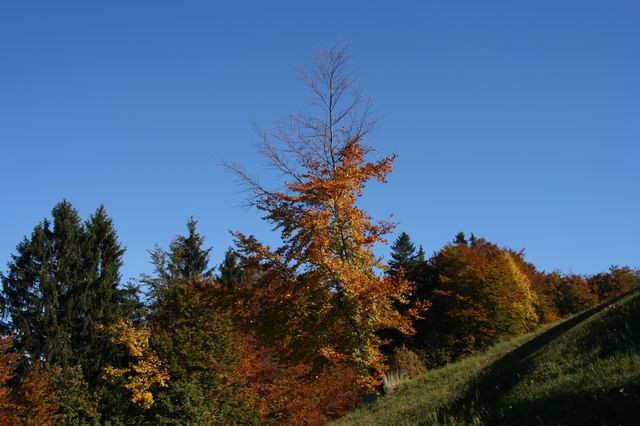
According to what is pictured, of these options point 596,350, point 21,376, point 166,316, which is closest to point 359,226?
point 596,350

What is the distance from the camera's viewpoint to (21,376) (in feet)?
100.0

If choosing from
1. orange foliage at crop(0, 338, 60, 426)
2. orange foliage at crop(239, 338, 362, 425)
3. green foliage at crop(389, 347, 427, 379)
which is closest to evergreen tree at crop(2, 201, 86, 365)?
orange foliage at crop(0, 338, 60, 426)

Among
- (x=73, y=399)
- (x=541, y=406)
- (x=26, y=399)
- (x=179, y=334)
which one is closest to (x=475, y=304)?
(x=179, y=334)

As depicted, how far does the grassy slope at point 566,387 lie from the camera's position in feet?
23.6

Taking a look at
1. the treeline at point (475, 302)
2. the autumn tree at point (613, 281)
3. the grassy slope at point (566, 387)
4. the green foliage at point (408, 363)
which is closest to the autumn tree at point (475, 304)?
the treeline at point (475, 302)

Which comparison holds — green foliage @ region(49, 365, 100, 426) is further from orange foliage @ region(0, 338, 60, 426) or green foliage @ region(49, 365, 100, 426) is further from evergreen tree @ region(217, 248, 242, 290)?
evergreen tree @ region(217, 248, 242, 290)

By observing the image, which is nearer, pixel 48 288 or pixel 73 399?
pixel 73 399

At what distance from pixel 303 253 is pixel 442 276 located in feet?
107

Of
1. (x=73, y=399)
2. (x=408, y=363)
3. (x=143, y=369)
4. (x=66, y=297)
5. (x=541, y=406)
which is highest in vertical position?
(x=66, y=297)

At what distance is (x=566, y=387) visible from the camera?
873cm

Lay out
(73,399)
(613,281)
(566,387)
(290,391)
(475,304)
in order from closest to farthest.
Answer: (566,387), (73,399), (290,391), (475,304), (613,281)

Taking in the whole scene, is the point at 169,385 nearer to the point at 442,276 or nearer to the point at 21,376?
the point at 21,376

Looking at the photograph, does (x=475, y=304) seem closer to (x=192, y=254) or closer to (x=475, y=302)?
(x=475, y=302)

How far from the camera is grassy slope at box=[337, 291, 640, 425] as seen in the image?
719 cm
